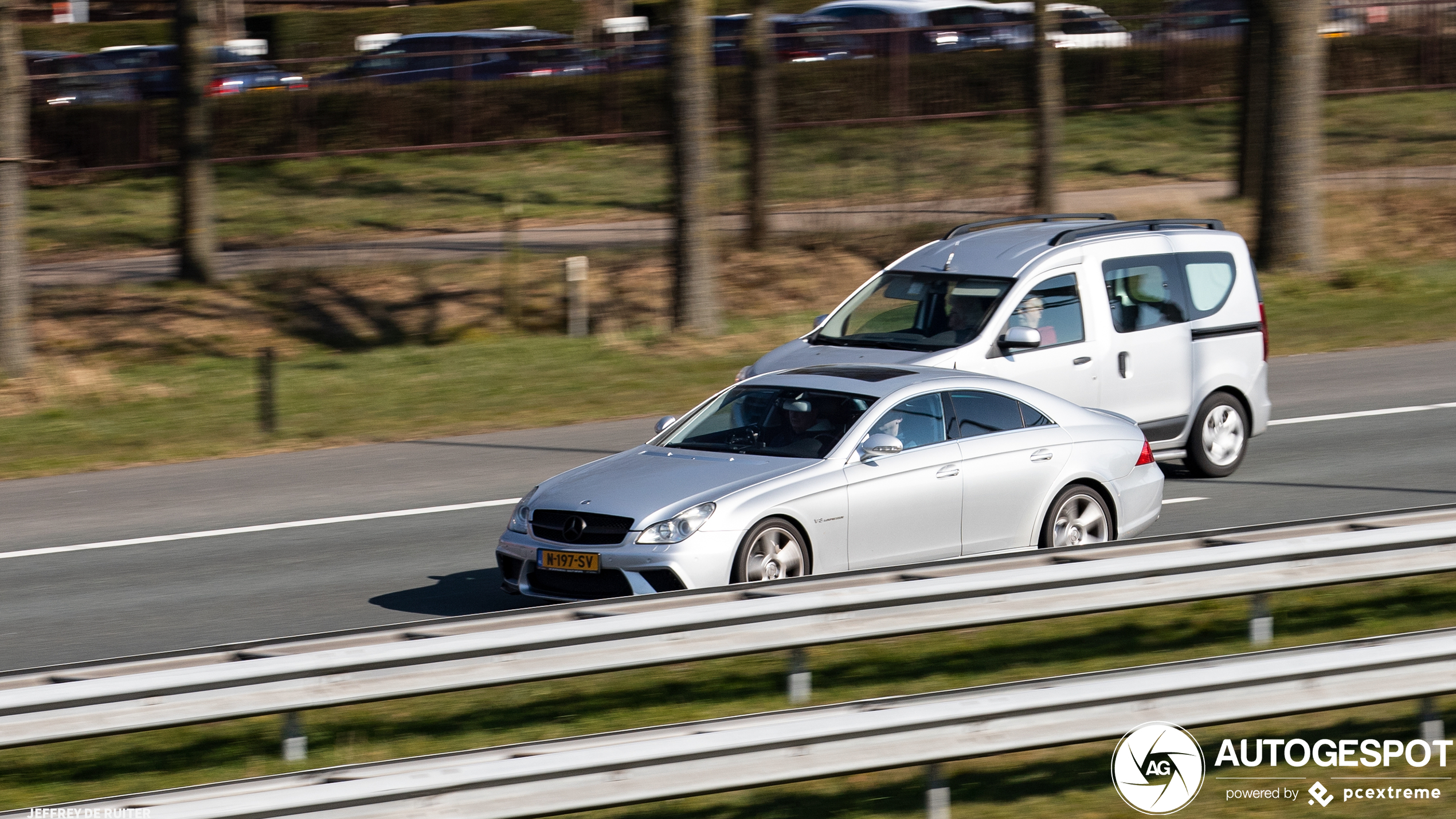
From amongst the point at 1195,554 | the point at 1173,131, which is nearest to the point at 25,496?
the point at 1195,554

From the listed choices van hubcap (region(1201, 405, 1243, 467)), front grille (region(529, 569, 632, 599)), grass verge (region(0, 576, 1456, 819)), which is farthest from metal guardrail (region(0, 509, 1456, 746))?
van hubcap (region(1201, 405, 1243, 467))

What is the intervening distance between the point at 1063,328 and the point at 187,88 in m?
17.1

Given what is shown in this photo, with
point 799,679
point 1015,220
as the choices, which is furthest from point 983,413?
point 1015,220

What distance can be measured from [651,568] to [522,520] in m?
1.14

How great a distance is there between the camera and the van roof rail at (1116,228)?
13320 millimetres

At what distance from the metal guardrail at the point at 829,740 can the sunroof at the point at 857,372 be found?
4544 millimetres

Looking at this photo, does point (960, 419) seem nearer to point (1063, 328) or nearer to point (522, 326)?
point (1063, 328)

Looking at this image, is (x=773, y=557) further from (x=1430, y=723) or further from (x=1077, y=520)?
(x=1430, y=723)

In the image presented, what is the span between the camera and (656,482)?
937cm

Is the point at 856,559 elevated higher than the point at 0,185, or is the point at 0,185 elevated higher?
the point at 0,185

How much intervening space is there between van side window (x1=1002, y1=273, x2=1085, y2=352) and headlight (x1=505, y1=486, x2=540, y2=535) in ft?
15.1

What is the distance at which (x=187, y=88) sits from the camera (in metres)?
25.2

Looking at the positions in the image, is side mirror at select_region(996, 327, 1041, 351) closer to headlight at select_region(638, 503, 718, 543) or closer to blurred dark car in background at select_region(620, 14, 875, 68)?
headlight at select_region(638, 503, 718, 543)

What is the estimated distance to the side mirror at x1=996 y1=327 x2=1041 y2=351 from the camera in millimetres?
12258
